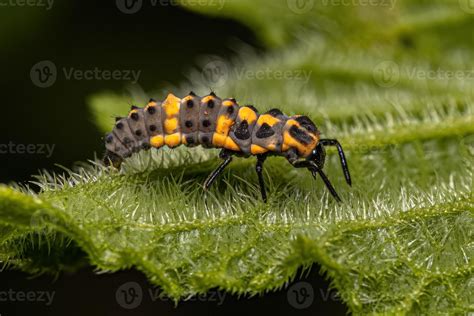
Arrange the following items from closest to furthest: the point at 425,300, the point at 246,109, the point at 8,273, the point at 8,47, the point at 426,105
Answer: the point at 425,300 < the point at 246,109 < the point at 426,105 < the point at 8,273 < the point at 8,47

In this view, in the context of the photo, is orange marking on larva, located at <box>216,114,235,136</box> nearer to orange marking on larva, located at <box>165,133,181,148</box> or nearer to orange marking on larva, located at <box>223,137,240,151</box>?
orange marking on larva, located at <box>223,137,240,151</box>

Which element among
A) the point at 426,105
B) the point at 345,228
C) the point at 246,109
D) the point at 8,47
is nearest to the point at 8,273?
the point at 8,47

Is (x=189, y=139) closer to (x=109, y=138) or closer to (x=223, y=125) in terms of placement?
(x=223, y=125)

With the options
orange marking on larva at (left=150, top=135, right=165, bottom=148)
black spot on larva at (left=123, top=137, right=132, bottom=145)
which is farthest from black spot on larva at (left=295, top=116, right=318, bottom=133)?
black spot on larva at (left=123, top=137, right=132, bottom=145)

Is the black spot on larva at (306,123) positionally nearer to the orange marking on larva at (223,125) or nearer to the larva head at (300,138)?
the larva head at (300,138)

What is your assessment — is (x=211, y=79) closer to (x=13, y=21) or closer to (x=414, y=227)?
(x=13, y=21)

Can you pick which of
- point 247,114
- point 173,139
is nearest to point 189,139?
point 173,139

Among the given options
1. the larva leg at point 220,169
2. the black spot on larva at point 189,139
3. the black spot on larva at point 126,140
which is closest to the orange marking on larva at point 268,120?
the larva leg at point 220,169
